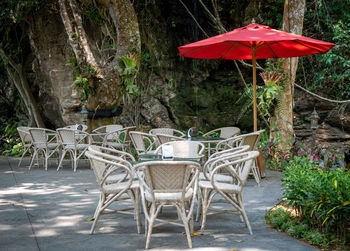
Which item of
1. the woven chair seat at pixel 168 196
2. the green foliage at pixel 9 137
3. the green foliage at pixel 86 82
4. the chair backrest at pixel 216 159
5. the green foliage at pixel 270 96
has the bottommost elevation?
the green foliage at pixel 9 137

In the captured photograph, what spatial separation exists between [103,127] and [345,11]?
752cm

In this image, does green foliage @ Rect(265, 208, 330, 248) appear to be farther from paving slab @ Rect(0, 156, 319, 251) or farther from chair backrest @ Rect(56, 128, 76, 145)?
chair backrest @ Rect(56, 128, 76, 145)

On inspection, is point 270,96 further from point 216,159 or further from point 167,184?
point 167,184

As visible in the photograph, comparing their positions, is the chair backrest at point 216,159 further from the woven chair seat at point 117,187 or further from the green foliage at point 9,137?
the green foliage at point 9,137

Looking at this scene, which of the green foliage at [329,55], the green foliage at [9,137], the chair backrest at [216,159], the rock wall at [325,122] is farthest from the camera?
the green foliage at [9,137]

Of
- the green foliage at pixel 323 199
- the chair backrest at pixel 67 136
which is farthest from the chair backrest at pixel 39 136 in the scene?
the green foliage at pixel 323 199

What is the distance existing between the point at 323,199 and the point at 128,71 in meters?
6.31

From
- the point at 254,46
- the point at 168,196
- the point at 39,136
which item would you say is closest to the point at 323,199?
the point at 168,196

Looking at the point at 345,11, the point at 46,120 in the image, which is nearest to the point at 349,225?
the point at 345,11

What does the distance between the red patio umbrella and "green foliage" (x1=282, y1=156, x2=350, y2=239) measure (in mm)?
2607

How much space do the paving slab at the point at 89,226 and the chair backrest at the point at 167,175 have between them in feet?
1.63

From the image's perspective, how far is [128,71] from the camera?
892 cm

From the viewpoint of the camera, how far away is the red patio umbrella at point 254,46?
5.86 m

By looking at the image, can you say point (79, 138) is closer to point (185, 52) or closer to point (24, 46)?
point (185, 52)
